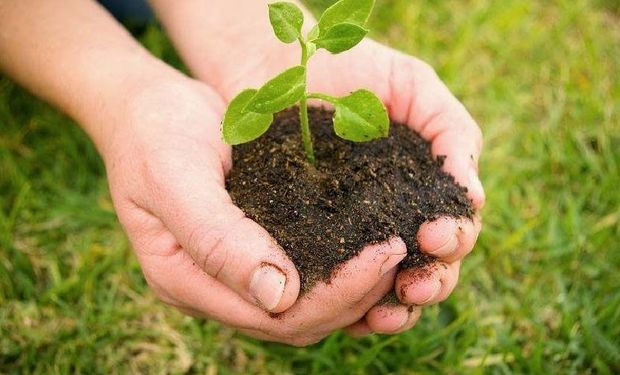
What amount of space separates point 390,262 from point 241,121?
492 mm

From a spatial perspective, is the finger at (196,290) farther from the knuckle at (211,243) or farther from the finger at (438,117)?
the finger at (438,117)

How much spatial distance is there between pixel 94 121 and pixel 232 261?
0.75 meters

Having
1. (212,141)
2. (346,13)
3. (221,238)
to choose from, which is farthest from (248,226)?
(346,13)

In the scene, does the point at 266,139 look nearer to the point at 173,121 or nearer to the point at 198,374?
the point at 173,121

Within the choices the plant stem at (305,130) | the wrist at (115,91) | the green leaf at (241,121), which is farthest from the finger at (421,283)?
the wrist at (115,91)

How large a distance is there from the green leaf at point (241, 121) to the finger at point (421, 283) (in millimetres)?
522

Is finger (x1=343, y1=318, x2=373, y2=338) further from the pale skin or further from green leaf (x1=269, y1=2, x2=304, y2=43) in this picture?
green leaf (x1=269, y1=2, x2=304, y2=43)

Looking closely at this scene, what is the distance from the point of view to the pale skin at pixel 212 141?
4.88ft

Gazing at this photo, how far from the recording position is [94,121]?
1887mm

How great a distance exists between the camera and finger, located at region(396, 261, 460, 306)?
1545 millimetres

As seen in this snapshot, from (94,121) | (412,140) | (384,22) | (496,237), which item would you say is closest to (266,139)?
(412,140)

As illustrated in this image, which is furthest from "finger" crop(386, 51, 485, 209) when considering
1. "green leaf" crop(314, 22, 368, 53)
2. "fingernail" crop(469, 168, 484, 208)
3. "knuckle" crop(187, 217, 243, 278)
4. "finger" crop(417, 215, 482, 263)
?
"knuckle" crop(187, 217, 243, 278)

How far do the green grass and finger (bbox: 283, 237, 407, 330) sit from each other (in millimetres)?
357

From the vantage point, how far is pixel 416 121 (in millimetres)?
1857
